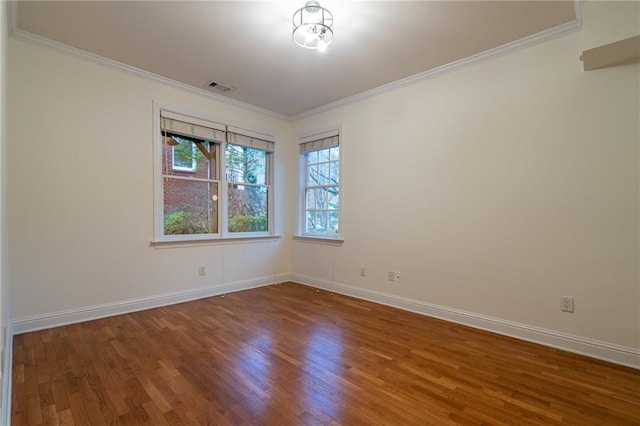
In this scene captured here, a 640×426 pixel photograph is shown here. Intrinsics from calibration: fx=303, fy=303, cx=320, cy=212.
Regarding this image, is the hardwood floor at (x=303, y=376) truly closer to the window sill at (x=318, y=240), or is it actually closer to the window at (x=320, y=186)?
the window sill at (x=318, y=240)

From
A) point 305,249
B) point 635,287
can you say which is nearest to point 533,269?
point 635,287

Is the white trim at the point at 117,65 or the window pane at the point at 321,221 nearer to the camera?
the white trim at the point at 117,65

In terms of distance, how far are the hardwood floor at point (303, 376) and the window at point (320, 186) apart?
5.87 feet

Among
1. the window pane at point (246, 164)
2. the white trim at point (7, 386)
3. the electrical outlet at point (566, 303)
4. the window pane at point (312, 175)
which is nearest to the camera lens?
the white trim at point (7, 386)

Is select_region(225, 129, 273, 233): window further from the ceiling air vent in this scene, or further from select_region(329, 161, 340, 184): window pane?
select_region(329, 161, 340, 184): window pane

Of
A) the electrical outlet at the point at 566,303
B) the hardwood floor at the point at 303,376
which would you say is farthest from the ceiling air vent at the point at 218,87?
the electrical outlet at the point at 566,303

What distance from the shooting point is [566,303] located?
2529 millimetres

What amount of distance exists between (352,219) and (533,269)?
2071 millimetres

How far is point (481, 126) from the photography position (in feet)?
9.83

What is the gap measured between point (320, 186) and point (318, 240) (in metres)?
0.83

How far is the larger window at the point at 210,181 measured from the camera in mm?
3689

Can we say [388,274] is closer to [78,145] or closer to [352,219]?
[352,219]

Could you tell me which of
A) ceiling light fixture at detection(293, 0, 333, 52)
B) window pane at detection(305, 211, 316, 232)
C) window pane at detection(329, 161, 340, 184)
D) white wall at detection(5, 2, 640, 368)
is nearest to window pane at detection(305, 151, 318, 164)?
window pane at detection(329, 161, 340, 184)

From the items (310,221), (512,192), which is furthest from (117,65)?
(512,192)
